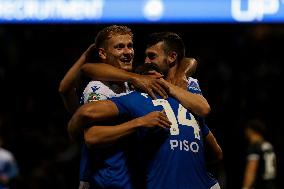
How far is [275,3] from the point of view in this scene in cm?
785

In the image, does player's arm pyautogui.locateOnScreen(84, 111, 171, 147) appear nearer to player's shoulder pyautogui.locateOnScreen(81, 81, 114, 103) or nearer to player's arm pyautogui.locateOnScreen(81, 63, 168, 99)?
player's arm pyautogui.locateOnScreen(81, 63, 168, 99)

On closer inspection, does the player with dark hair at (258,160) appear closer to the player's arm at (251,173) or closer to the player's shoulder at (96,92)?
the player's arm at (251,173)

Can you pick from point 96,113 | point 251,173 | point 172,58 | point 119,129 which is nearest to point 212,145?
point 172,58

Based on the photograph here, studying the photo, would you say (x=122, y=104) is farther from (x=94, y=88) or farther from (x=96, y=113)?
(x=94, y=88)

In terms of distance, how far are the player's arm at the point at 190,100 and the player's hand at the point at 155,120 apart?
0.23 m

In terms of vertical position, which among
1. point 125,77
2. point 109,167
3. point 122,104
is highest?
point 125,77

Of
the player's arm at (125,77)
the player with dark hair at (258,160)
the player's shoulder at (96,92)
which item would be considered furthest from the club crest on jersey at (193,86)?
the player with dark hair at (258,160)

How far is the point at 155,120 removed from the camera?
4.55 metres

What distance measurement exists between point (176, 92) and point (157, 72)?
0.18 meters

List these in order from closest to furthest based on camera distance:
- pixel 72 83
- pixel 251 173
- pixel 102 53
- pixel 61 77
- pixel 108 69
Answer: pixel 108 69, pixel 102 53, pixel 72 83, pixel 251 173, pixel 61 77

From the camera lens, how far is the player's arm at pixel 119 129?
15.0 ft

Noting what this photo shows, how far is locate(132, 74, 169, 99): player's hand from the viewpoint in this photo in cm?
472

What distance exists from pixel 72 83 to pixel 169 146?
1.11m

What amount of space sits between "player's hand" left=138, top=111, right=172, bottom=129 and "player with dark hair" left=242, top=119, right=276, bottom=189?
5888mm
